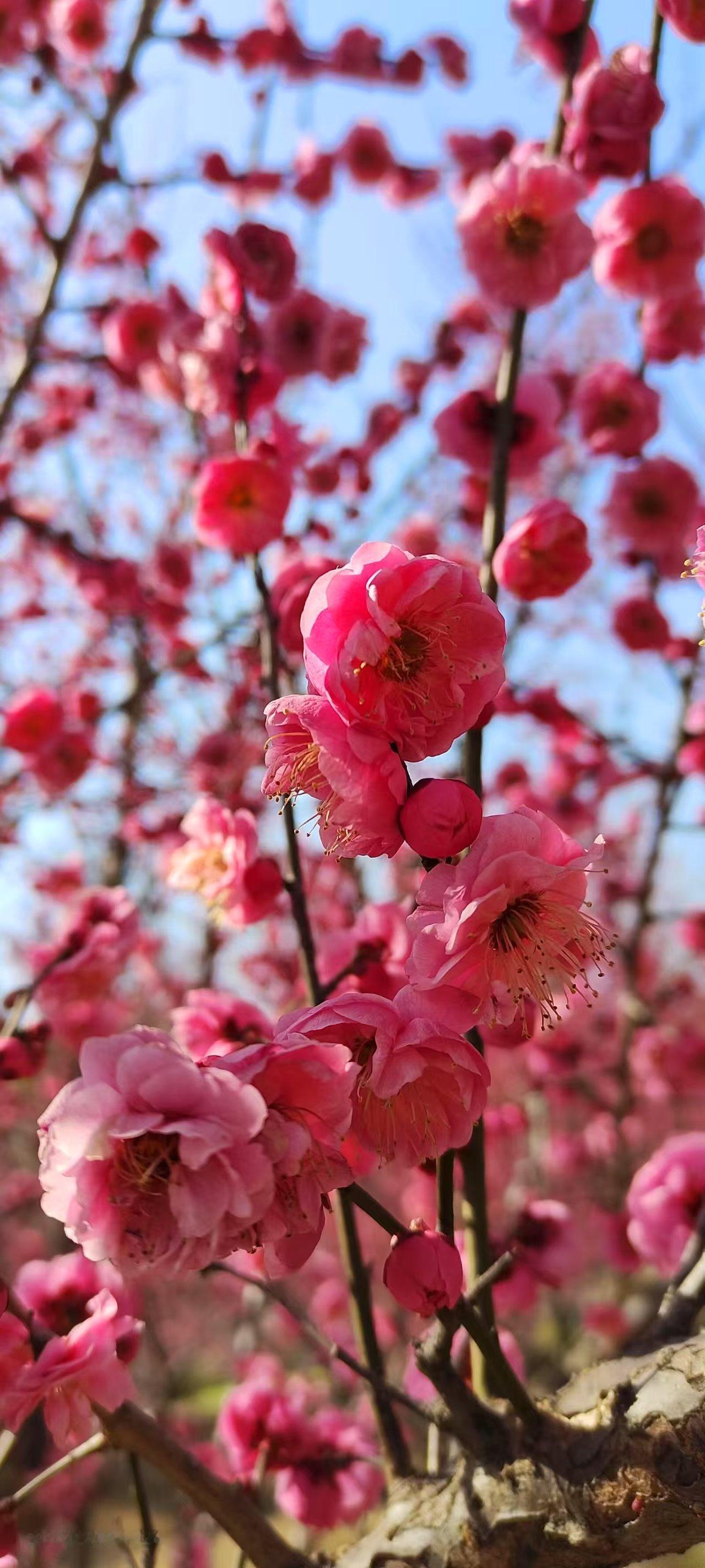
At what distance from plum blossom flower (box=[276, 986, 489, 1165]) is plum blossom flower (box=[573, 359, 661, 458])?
6.40ft

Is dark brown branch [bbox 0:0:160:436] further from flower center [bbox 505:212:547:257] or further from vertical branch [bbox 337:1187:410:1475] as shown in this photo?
vertical branch [bbox 337:1187:410:1475]

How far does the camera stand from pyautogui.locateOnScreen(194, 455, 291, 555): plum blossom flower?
201 cm

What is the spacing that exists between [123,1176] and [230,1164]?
11cm

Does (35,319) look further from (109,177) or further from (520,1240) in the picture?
(520,1240)

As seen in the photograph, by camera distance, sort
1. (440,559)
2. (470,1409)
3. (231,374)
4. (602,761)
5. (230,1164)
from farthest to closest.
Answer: (602,761) < (231,374) < (470,1409) < (440,559) < (230,1164)

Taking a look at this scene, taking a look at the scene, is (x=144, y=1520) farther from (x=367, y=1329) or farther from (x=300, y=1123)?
(x=300, y=1123)

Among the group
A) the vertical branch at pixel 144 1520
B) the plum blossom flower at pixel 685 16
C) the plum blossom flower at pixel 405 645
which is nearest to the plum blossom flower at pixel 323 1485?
the vertical branch at pixel 144 1520

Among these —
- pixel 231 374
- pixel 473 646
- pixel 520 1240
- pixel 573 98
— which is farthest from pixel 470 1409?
pixel 573 98

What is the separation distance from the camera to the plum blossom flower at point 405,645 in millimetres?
934

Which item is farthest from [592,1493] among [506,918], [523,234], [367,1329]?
[523,234]

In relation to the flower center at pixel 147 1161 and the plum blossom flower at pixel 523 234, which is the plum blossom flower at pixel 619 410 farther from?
the flower center at pixel 147 1161

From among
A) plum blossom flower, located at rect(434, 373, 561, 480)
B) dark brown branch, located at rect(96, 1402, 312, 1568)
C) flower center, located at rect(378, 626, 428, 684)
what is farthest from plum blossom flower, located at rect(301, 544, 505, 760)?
plum blossom flower, located at rect(434, 373, 561, 480)

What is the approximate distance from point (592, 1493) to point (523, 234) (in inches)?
82.0

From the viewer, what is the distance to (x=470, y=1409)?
116 cm
